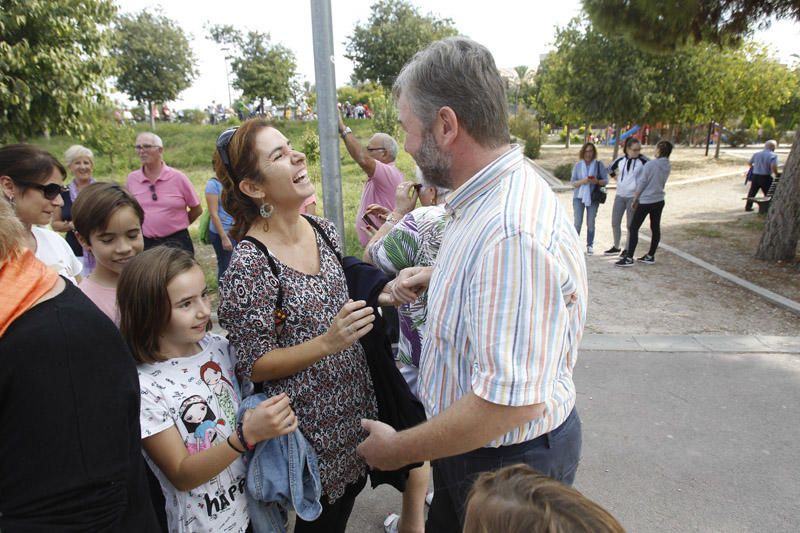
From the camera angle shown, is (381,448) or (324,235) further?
(324,235)

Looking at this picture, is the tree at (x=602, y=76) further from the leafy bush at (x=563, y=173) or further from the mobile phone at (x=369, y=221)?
the mobile phone at (x=369, y=221)

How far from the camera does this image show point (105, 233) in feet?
7.25

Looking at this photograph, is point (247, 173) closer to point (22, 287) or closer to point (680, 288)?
point (22, 287)

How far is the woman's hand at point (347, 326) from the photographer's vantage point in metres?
1.64

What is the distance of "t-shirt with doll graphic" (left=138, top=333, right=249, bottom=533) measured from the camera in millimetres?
1596

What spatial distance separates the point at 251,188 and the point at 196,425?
0.82 meters

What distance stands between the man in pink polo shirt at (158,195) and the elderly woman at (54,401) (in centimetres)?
427

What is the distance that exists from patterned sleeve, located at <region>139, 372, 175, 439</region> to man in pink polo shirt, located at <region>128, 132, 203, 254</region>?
3774 millimetres

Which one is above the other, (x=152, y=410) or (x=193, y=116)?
(x=193, y=116)

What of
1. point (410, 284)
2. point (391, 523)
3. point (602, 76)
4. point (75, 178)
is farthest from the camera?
point (602, 76)

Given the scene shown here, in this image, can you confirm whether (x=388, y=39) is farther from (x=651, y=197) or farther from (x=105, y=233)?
(x=105, y=233)

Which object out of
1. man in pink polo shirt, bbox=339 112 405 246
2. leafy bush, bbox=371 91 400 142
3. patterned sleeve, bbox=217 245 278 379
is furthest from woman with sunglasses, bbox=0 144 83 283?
leafy bush, bbox=371 91 400 142

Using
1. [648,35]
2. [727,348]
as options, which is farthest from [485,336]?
[648,35]

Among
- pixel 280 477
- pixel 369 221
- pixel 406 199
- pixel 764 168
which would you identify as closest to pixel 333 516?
pixel 280 477
